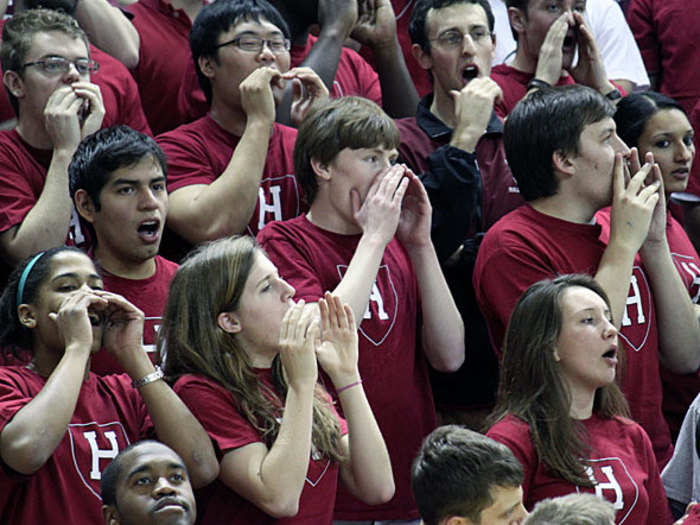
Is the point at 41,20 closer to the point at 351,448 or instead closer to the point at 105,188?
the point at 105,188

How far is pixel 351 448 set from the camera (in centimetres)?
359

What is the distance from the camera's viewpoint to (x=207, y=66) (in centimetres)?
490

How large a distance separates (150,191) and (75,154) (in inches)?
12.1

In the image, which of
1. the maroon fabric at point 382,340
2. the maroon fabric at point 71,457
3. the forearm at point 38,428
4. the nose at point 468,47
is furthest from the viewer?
the nose at point 468,47

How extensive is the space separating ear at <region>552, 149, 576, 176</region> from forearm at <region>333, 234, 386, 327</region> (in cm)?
81

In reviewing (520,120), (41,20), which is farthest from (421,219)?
(41,20)

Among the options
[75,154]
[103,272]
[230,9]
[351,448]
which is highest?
[230,9]

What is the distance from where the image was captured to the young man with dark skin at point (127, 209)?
13.5 feet

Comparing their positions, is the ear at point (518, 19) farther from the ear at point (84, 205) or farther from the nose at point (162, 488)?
the nose at point (162, 488)

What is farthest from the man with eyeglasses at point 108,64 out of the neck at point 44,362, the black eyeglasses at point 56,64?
the neck at point 44,362

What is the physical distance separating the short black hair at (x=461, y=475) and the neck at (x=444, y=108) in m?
1.88

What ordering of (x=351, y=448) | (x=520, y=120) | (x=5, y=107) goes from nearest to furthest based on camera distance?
(x=351, y=448), (x=520, y=120), (x=5, y=107)

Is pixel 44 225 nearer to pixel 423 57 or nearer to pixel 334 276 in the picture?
pixel 334 276

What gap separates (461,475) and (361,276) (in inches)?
31.1
